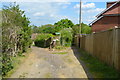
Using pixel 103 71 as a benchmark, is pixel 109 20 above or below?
above

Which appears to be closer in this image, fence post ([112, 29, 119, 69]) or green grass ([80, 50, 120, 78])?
green grass ([80, 50, 120, 78])

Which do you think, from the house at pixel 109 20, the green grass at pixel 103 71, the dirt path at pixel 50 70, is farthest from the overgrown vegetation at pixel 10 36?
the house at pixel 109 20

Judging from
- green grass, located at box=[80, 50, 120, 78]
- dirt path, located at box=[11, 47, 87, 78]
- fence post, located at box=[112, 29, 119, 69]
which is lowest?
dirt path, located at box=[11, 47, 87, 78]

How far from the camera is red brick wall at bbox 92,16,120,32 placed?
58.5 ft

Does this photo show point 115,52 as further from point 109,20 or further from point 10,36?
point 109,20

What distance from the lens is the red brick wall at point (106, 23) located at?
17828 millimetres

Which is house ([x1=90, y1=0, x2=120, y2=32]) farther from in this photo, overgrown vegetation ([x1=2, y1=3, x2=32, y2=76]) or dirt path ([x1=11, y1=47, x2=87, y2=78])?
dirt path ([x1=11, y1=47, x2=87, y2=78])

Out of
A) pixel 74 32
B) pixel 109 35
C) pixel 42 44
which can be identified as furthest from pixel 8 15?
pixel 74 32

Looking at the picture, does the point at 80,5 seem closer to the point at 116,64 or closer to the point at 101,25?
the point at 101,25

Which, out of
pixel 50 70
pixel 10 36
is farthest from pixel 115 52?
pixel 10 36

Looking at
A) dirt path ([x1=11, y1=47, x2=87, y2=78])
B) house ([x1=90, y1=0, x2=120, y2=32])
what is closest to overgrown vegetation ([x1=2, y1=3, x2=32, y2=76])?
dirt path ([x1=11, y1=47, x2=87, y2=78])

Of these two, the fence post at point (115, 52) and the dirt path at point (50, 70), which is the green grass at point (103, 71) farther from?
the dirt path at point (50, 70)

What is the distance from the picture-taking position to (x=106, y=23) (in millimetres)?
18812

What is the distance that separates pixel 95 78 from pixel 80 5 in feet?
51.4
